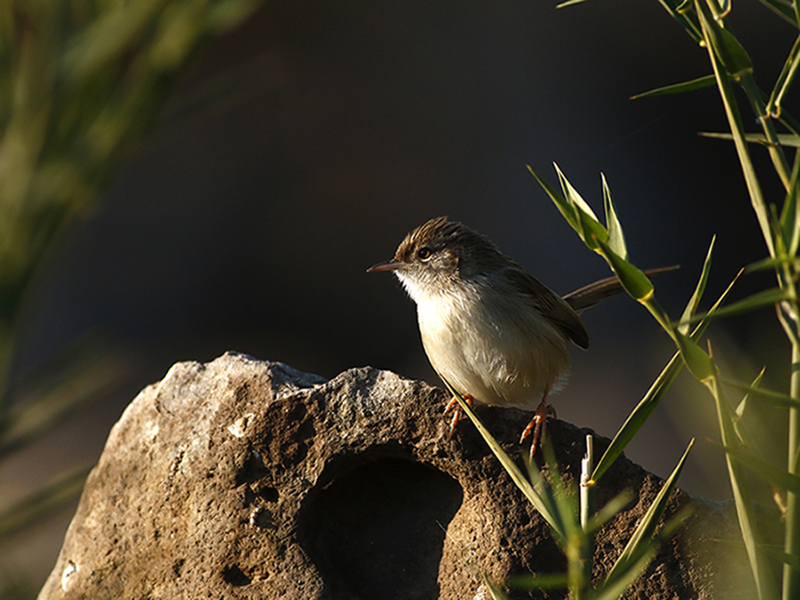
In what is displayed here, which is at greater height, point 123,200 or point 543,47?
point 123,200

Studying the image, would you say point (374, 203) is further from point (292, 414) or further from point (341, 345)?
point (292, 414)

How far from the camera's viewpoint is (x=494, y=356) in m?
3.21

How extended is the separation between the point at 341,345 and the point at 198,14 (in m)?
6.49

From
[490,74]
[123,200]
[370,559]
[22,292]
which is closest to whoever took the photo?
[22,292]

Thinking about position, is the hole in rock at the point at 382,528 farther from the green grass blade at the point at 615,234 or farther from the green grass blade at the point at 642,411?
the green grass blade at the point at 615,234

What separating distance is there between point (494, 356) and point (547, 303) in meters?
0.46

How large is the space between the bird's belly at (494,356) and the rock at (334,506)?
418mm

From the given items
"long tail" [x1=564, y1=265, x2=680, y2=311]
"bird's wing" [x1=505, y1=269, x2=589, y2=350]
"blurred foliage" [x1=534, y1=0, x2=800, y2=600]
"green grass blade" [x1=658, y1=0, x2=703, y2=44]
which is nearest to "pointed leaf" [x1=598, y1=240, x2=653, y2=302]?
"blurred foliage" [x1=534, y1=0, x2=800, y2=600]

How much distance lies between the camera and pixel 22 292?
2027mm

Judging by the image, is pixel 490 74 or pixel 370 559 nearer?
pixel 370 559

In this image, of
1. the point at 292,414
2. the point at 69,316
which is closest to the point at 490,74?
the point at 69,316

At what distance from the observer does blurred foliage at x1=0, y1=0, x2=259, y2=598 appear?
79.3 inches

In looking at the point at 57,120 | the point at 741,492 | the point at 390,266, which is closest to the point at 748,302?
the point at 741,492

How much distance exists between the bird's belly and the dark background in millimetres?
4268
